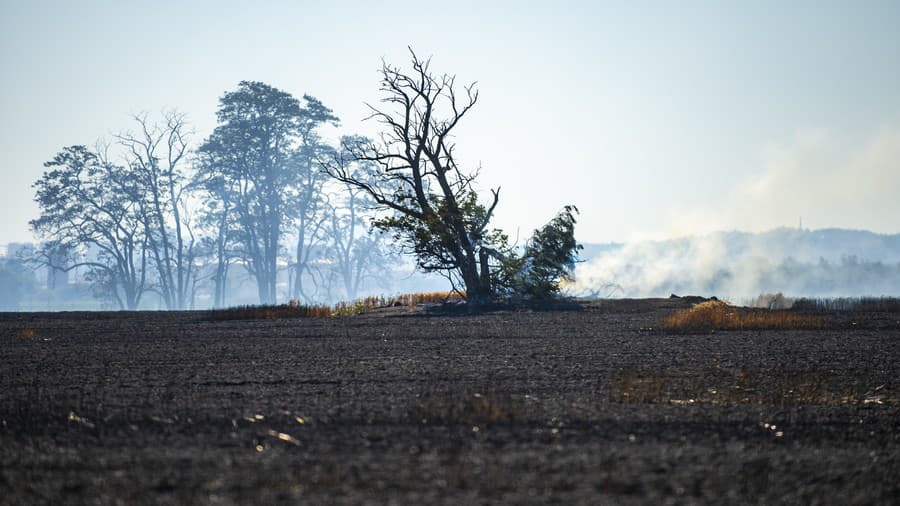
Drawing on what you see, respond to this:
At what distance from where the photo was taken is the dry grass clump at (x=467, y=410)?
834cm

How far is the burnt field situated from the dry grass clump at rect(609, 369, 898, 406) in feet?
0.16

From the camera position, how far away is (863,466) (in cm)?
676

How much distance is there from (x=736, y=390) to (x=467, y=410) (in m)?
3.95

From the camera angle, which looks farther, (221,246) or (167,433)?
(221,246)

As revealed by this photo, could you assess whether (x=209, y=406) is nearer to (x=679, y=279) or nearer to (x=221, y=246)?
(x=221, y=246)

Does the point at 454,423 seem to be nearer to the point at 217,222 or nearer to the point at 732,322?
the point at 732,322

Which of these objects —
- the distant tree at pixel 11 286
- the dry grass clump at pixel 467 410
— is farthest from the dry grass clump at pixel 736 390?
the distant tree at pixel 11 286

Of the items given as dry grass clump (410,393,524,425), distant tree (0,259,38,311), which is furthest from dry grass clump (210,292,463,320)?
distant tree (0,259,38,311)

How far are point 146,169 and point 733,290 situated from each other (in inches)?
1807

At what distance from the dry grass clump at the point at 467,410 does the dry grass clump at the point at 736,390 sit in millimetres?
1605

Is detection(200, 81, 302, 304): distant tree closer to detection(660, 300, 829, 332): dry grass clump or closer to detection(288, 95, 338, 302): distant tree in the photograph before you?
detection(288, 95, 338, 302): distant tree

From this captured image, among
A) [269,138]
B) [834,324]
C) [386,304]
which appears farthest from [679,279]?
[834,324]

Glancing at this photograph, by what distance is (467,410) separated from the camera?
862 cm

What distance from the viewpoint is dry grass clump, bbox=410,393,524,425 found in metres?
8.34
